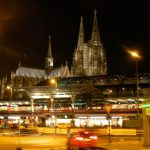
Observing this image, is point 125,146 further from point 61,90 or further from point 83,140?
point 61,90

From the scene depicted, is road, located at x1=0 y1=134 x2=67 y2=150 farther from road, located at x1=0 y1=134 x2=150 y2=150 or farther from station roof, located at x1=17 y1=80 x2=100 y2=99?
station roof, located at x1=17 y1=80 x2=100 y2=99

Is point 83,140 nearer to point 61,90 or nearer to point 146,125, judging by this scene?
point 146,125

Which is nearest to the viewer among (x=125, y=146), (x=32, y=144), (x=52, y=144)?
(x=125, y=146)

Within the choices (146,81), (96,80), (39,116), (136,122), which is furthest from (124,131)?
(96,80)

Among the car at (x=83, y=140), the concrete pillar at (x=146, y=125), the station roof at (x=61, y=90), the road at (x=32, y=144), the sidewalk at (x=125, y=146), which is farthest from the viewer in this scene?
the station roof at (x=61, y=90)

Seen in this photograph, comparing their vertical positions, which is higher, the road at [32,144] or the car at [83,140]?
the car at [83,140]

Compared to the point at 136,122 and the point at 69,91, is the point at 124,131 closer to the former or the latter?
the point at 136,122

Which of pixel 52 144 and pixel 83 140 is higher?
pixel 83 140

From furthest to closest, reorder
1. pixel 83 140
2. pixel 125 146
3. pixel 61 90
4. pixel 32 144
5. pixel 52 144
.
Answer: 1. pixel 61 90
2. pixel 52 144
3. pixel 32 144
4. pixel 125 146
5. pixel 83 140

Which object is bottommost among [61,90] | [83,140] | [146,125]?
[83,140]

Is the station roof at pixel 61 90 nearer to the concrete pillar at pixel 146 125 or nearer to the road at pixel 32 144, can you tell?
the road at pixel 32 144

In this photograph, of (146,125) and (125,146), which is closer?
(146,125)

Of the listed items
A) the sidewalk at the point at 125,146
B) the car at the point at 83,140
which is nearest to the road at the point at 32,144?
the car at the point at 83,140

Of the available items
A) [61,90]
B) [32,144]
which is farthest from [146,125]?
[61,90]
